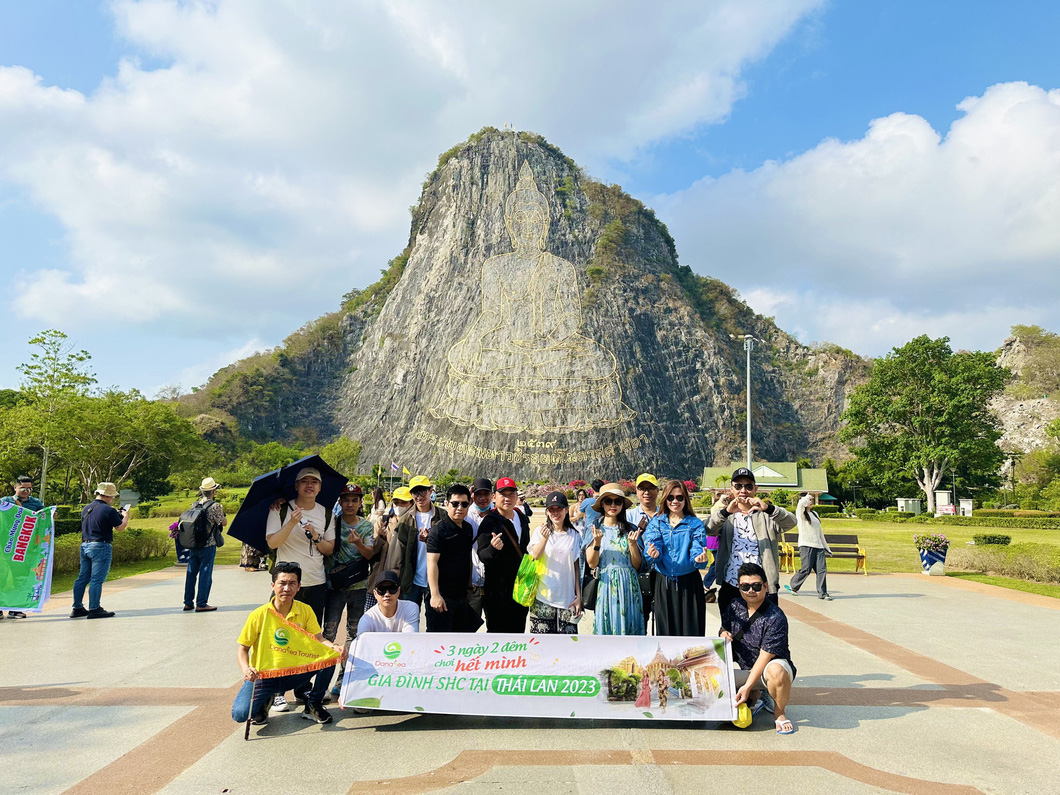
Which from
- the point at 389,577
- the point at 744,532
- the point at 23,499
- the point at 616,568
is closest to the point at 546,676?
the point at 616,568

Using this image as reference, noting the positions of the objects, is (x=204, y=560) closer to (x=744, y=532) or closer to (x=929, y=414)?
(x=744, y=532)

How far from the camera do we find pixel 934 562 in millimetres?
13781

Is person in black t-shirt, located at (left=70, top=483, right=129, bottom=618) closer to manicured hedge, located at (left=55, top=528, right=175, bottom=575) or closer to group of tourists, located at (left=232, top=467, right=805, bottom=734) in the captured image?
manicured hedge, located at (left=55, top=528, right=175, bottom=575)

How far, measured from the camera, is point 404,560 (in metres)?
5.88

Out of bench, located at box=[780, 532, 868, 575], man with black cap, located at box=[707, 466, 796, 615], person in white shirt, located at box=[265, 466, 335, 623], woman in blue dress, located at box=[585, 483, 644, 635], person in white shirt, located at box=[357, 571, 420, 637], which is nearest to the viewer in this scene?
person in white shirt, located at box=[357, 571, 420, 637]

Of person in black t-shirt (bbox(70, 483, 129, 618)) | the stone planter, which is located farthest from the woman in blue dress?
the stone planter

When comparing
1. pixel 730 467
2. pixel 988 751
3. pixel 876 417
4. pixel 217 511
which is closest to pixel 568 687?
pixel 988 751

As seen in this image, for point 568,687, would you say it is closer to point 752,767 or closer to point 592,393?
point 752,767

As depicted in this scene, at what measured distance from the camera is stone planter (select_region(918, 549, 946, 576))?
1373 centimetres

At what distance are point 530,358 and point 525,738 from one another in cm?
5333

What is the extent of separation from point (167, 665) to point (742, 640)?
5.37 metres

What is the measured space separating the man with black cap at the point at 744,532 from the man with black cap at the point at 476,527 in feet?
6.39

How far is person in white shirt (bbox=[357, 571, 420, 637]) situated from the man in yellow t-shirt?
29 cm

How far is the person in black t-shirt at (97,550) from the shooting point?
8688 mm
